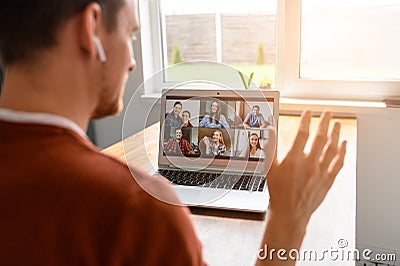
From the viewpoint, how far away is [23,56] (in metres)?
0.55

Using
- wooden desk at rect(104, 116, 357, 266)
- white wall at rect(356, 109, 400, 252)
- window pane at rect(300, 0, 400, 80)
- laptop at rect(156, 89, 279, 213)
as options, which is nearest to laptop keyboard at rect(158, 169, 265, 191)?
laptop at rect(156, 89, 279, 213)

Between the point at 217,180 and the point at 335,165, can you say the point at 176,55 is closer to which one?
the point at 217,180

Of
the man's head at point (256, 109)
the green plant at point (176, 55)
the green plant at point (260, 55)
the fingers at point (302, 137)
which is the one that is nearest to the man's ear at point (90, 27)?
the fingers at point (302, 137)

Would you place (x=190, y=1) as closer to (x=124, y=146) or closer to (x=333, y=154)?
(x=124, y=146)

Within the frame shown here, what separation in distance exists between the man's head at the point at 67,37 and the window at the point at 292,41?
1245 mm

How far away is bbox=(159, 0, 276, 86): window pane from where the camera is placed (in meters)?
2.19

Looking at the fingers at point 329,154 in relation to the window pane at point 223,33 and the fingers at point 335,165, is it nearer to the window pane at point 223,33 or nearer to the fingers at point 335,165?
A: the fingers at point 335,165

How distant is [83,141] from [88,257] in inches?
5.4

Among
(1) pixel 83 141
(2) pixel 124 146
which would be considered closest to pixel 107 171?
(1) pixel 83 141

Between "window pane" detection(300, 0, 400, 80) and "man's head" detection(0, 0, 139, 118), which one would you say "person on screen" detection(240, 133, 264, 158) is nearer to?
"man's head" detection(0, 0, 139, 118)

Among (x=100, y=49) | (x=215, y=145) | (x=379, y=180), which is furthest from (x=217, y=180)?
(x=379, y=180)

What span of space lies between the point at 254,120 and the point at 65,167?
814 millimetres

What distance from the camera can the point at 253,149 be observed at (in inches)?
50.3

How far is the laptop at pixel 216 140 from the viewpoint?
1.23 metres
